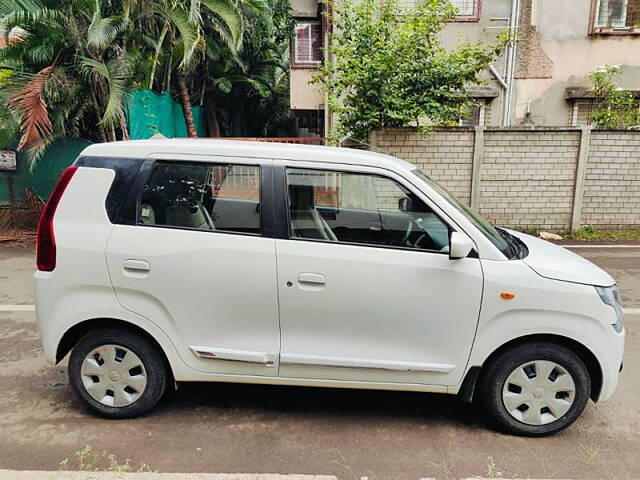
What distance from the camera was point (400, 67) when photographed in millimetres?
8383

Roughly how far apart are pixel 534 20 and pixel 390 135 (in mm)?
5835

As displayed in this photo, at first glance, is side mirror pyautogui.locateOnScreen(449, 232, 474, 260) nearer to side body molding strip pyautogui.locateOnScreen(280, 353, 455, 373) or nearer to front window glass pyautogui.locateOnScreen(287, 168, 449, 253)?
front window glass pyautogui.locateOnScreen(287, 168, 449, 253)

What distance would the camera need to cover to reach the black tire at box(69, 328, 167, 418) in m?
3.06

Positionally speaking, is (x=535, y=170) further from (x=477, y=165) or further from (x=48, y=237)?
(x=48, y=237)

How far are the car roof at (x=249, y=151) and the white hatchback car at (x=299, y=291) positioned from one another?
1 cm

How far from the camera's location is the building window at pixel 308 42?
532 inches

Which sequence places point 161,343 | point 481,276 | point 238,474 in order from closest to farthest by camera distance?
point 238,474 < point 481,276 < point 161,343

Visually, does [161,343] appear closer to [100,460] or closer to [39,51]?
[100,460]

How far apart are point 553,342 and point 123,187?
288cm

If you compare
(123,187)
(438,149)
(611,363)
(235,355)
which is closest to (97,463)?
(235,355)

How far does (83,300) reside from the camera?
3.01 meters

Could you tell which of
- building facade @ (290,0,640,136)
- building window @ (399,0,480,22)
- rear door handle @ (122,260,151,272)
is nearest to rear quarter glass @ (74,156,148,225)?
rear door handle @ (122,260,151,272)

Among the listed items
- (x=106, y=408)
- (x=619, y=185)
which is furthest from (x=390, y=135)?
(x=106, y=408)

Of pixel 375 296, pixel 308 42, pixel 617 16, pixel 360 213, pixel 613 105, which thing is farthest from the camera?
pixel 308 42
